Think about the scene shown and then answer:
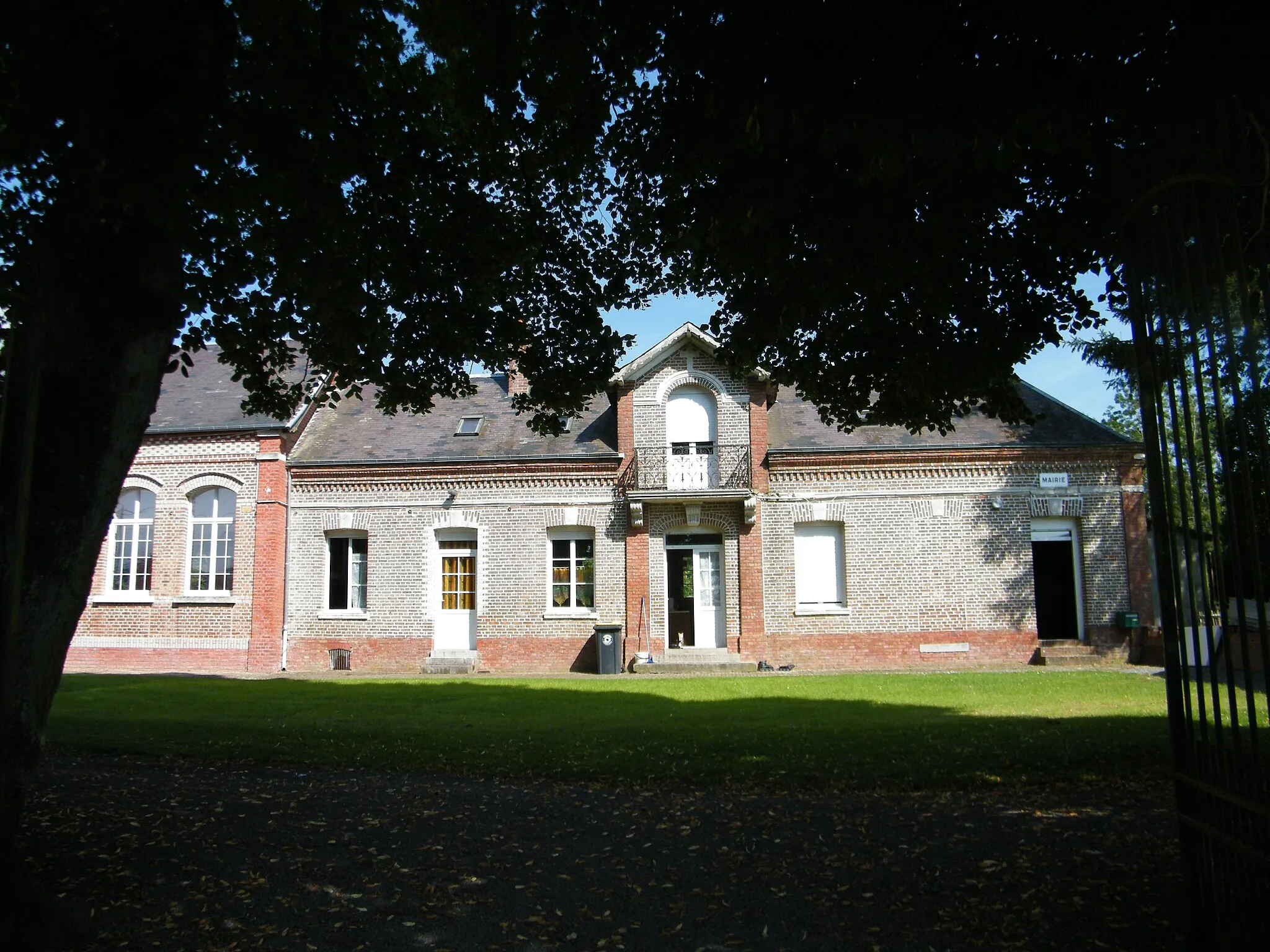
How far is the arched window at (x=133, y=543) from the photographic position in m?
19.8

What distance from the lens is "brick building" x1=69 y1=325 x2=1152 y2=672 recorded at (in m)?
18.4

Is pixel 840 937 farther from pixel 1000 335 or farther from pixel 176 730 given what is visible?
pixel 176 730

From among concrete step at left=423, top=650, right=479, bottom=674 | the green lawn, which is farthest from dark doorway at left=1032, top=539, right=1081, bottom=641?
concrete step at left=423, top=650, right=479, bottom=674

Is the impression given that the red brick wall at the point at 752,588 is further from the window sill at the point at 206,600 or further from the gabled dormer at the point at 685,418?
the window sill at the point at 206,600

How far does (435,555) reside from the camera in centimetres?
1961

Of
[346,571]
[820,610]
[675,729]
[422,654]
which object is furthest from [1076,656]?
[346,571]

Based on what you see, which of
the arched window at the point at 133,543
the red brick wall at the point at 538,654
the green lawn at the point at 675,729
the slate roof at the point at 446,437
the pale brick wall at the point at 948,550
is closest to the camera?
the green lawn at the point at 675,729

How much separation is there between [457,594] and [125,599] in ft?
23.1

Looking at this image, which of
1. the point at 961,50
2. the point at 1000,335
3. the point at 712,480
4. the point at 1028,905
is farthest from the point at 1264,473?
the point at 712,480

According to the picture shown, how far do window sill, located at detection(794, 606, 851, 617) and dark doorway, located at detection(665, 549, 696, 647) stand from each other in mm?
2243

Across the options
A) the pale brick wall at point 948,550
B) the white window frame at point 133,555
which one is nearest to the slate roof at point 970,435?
the pale brick wall at point 948,550

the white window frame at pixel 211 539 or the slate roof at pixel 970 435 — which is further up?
the slate roof at pixel 970 435

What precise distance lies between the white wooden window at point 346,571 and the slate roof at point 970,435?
9.15m

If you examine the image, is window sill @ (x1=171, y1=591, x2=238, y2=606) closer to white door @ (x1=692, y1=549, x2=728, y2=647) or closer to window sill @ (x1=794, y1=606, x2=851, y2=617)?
white door @ (x1=692, y1=549, x2=728, y2=647)
